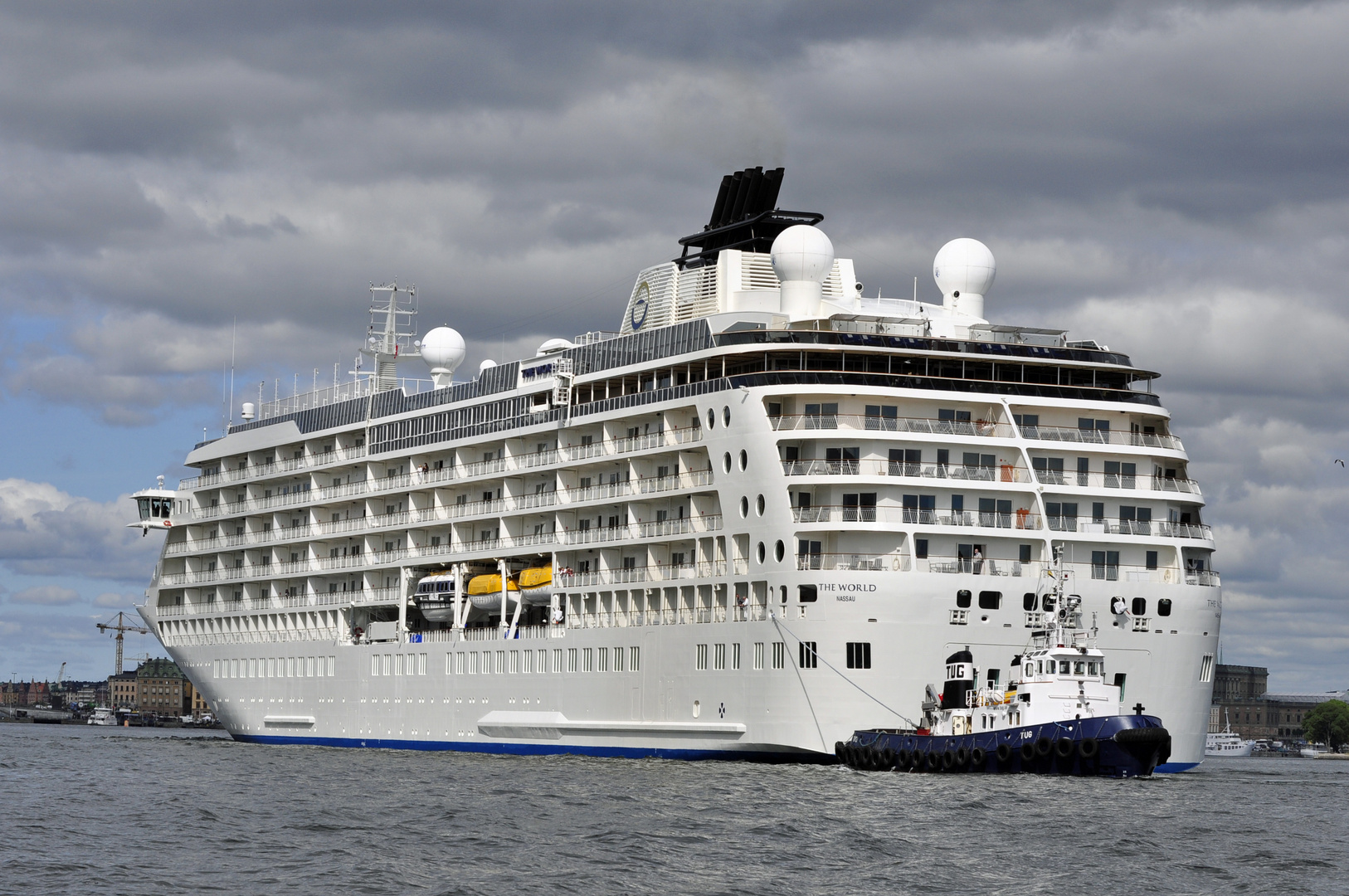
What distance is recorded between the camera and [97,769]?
68312 mm

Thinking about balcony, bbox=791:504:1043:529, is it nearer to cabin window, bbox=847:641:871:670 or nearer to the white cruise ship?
the white cruise ship

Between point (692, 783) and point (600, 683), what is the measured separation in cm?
1423

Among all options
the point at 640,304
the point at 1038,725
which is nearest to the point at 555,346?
the point at 640,304

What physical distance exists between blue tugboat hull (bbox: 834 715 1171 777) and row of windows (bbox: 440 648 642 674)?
14.3m

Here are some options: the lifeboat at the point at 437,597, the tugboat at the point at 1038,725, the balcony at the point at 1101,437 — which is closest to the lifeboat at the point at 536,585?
the lifeboat at the point at 437,597

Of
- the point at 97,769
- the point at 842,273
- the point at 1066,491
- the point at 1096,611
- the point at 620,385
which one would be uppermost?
the point at 842,273

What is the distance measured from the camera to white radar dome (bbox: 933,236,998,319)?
67625 millimetres

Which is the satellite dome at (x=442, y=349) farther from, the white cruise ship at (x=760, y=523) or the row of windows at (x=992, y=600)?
the row of windows at (x=992, y=600)

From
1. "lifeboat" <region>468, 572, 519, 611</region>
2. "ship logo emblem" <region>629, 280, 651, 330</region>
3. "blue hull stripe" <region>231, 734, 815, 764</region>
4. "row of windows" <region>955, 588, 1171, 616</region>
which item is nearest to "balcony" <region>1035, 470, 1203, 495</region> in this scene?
"row of windows" <region>955, 588, 1171, 616</region>

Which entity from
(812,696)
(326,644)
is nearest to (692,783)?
(812,696)

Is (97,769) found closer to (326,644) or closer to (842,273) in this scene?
(326,644)

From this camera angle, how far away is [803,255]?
64750 millimetres

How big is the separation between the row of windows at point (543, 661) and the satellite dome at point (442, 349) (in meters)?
18.8

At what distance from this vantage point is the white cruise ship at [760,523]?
190 ft
